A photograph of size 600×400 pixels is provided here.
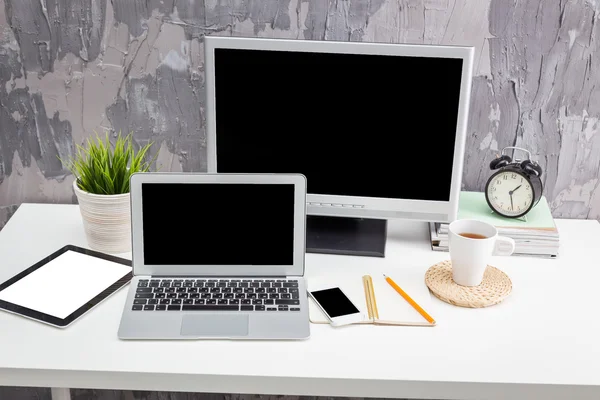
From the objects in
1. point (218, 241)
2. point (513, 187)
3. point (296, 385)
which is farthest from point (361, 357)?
point (513, 187)

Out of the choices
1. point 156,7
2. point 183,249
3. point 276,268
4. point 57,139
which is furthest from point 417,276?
point 57,139

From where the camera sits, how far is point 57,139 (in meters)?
1.61

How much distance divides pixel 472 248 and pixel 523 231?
0.23m

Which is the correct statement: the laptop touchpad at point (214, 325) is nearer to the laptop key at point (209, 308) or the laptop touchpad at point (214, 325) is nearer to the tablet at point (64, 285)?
the laptop key at point (209, 308)

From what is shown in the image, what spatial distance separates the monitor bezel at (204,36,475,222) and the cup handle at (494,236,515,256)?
4.4 inches

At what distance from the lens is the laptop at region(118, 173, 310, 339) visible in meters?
1.21

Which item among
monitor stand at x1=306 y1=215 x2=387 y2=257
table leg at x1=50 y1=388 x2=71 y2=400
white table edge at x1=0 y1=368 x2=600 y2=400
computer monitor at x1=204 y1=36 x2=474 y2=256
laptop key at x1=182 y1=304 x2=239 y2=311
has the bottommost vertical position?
table leg at x1=50 y1=388 x2=71 y2=400

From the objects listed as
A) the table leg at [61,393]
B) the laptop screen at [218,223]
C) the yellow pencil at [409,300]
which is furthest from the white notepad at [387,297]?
the table leg at [61,393]

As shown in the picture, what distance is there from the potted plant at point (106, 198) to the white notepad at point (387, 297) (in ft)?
1.35

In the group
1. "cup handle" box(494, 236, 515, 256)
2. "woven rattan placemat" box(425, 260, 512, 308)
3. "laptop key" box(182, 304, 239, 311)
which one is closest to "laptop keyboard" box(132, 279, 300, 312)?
"laptop key" box(182, 304, 239, 311)

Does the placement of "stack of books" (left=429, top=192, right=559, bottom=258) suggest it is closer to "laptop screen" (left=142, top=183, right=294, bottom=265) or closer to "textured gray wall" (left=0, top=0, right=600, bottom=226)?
"textured gray wall" (left=0, top=0, right=600, bottom=226)

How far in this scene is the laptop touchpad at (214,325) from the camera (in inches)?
43.8

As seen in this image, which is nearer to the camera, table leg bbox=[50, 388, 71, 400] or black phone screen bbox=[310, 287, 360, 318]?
black phone screen bbox=[310, 287, 360, 318]

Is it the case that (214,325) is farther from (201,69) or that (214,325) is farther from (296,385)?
(201,69)
